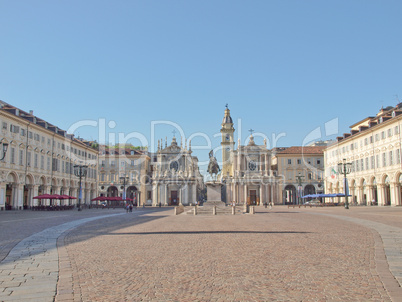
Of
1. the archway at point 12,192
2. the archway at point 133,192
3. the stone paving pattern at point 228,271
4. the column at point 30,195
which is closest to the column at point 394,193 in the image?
the stone paving pattern at point 228,271

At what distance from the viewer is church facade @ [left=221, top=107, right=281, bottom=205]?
95.5 metres

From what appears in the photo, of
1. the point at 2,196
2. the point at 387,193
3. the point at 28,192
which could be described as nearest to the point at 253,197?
the point at 387,193

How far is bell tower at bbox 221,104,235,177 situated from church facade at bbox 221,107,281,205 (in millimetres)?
2172

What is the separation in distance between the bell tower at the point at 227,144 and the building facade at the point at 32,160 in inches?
1705

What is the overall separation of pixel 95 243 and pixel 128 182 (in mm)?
87591

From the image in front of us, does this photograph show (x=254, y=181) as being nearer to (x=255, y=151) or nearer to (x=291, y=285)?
(x=255, y=151)

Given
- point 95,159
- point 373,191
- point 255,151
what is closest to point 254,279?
point 373,191

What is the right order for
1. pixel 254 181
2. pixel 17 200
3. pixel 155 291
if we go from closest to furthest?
1. pixel 155 291
2. pixel 17 200
3. pixel 254 181

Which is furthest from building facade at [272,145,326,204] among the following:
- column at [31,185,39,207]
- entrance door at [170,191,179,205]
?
column at [31,185,39,207]

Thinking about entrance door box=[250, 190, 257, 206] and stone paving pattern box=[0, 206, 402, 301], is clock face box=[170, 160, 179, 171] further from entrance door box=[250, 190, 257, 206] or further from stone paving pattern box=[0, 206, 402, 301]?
stone paving pattern box=[0, 206, 402, 301]

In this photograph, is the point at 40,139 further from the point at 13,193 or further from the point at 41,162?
the point at 13,193

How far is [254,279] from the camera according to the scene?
8.25 m

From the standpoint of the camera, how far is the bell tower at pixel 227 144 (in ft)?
351

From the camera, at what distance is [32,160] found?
5725 centimetres
